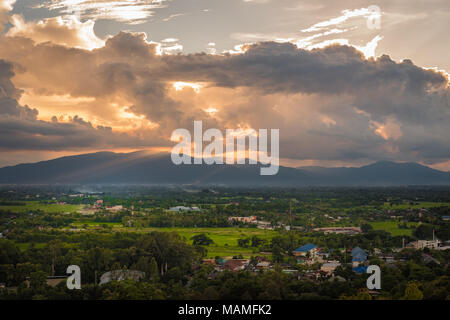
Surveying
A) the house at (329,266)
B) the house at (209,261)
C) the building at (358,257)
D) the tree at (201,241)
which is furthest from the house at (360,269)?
the tree at (201,241)

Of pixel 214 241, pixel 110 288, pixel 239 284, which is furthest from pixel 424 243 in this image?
pixel 110 288

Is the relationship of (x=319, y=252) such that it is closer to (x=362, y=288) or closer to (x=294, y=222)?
(x=362, y=288)

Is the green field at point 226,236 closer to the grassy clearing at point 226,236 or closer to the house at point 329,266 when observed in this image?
the grassy clearing at point 226,236

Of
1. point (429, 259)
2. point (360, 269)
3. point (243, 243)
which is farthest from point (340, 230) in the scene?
point (360, 269)

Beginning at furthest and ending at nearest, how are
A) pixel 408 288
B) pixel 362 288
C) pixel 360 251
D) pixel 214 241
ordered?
pixel 214 241 → pixel 360 251 → pixel 362 288 → pixel 408 288

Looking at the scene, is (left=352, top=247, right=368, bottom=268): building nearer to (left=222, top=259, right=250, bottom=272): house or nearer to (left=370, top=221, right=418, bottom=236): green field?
(left=222, top=259, right=250, bottom=272): house

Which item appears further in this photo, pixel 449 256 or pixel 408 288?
pixel 449 256
